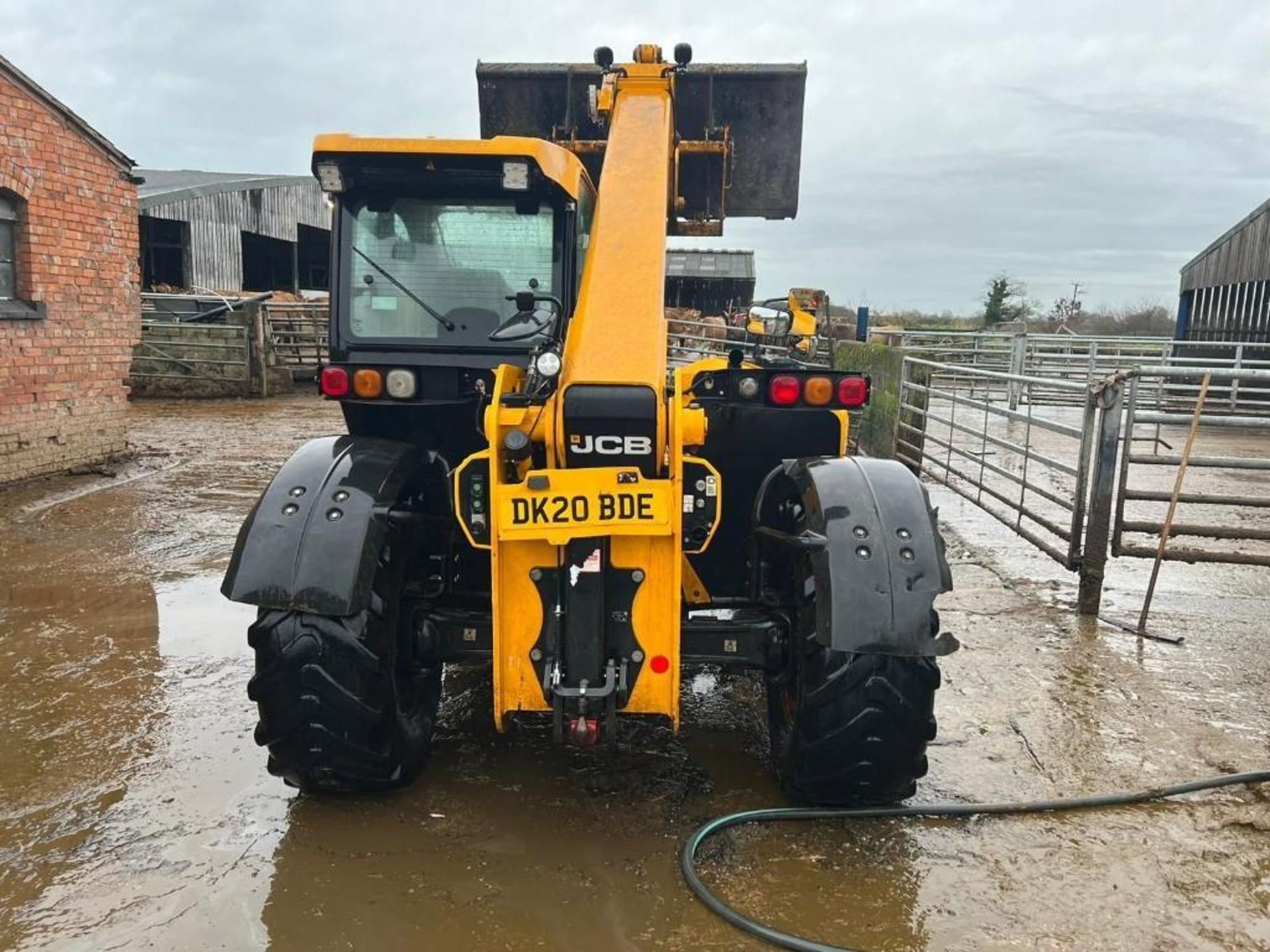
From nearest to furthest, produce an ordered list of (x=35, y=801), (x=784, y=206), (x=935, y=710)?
(x=35, y=801) → (x=935, y=710) → (x=784, y=206)

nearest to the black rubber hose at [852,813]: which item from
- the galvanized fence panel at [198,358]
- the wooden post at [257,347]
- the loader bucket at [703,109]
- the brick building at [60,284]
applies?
the loader bucket at [703,109]

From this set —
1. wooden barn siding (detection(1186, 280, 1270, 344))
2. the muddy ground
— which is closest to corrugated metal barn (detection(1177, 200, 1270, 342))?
wooden barn siding (detection(1186, 280, 1270, 344))

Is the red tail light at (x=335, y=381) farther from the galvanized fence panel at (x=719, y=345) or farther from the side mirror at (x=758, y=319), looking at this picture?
the galvanized fence panel at (x=719, y=345)

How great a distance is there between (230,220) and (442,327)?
23.8 metres

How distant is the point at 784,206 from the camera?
7195 mm

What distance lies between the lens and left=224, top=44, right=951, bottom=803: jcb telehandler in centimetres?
300

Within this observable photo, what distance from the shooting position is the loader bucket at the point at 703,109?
6.64 m

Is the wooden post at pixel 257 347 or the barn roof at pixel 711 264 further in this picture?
the barn roof at pixel 711 264

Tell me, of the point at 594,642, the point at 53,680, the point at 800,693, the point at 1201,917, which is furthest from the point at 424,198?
the point at 1201,917

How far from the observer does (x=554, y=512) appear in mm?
2883

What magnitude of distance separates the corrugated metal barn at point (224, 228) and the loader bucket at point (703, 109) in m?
13.8

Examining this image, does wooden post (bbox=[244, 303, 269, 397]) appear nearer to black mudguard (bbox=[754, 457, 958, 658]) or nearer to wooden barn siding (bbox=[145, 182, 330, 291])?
wooden barn siding (bbox=[145, 182, 330, 291])

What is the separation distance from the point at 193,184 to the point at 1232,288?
25.2m

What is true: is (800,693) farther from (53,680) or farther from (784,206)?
(784,206)
